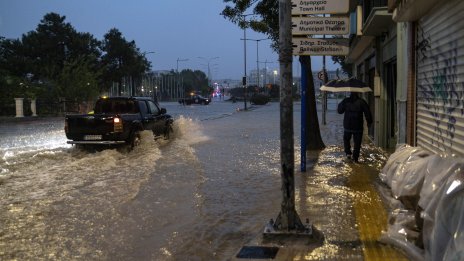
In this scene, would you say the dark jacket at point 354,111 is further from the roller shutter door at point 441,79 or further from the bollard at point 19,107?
the bollard at point 19,107

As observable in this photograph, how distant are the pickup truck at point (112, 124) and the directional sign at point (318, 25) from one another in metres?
6.33

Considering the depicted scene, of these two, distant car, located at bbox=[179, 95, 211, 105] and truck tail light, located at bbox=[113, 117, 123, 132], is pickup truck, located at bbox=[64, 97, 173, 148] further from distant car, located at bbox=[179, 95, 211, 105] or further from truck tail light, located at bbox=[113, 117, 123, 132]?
distant car, located at bbox=[179, 95, 211, 105]

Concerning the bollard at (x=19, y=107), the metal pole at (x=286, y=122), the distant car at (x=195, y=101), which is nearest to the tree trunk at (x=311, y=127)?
the metal pole at (x=286, y=122)

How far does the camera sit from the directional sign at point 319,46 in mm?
9094

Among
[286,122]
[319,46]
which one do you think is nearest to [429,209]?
[286,122]

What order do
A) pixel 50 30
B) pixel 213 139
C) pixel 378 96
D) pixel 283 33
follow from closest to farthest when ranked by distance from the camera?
pixel 283 33, pixel 378 96, pixel 213 139, pixel 50 30

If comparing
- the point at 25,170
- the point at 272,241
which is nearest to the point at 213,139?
the point at 25,170

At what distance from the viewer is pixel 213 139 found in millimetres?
18328

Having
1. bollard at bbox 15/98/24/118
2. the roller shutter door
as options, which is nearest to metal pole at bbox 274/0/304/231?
the roller shutter door

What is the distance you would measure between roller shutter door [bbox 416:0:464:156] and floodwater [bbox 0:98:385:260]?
1558mm

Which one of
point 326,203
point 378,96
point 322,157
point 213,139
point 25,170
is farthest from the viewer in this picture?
point 213,139

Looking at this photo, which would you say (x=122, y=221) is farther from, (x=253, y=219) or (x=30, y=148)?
(x=30, y=148)

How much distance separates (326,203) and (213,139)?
36.0ft

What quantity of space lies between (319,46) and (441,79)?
2219mm
